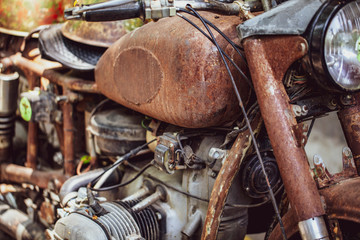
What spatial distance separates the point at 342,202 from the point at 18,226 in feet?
5.97

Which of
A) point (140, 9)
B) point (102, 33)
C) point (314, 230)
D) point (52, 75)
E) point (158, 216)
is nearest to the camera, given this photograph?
point (314, 230)

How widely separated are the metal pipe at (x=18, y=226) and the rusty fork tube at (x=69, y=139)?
39 centimetres

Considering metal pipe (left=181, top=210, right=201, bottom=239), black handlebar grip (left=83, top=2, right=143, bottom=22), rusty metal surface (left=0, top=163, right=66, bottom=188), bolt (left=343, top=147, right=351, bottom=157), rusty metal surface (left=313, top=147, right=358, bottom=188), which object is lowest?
rusty metal surface (left=0, top=163, right=66, bottom=188)

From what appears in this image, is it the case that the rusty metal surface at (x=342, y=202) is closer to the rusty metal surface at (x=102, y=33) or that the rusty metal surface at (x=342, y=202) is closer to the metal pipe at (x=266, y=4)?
the metal pipe at (x=266, y=4)

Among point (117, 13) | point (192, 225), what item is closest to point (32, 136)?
point (192, 225)

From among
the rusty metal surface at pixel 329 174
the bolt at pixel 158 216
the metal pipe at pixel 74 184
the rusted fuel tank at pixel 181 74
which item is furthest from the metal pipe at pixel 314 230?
the metal pipe at pixel 74 184

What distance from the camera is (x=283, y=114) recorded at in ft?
3.80

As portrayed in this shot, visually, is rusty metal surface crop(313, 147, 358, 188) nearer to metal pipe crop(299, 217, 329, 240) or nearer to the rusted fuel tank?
metal pipe crop(299, 217, 329, 240)

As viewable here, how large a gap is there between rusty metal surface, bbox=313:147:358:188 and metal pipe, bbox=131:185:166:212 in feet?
2.40

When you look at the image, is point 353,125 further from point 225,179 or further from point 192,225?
point 192,225

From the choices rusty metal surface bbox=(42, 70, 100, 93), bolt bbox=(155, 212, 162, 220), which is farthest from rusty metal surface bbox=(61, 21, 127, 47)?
bolt bbox=(155, 212, 162, 220)

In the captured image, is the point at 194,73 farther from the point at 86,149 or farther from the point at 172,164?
the point at 86,149

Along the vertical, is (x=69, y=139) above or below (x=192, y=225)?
above

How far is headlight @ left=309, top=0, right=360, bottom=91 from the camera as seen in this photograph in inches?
43.8
